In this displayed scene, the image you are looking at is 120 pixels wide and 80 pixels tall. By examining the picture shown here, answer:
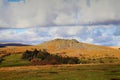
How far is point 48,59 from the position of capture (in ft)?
402

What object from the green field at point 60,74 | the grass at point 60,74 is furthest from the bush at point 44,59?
the grass at point 60,74

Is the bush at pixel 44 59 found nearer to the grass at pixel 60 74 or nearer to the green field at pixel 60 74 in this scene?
the green field at pixel 60 74

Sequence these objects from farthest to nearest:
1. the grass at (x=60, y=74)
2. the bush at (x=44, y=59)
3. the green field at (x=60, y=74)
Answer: the bush at (x=44, y=59)
the green field at (x=60, y=74)
the grass at (x=60, y=74)

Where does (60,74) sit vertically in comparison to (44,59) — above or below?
below

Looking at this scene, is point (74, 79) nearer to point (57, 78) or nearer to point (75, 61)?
point (57, 78)

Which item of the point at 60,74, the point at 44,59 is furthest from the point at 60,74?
the point at 44,59

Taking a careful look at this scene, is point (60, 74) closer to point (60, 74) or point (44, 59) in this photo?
point (60, 74)

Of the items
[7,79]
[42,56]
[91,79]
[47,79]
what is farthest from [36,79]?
[42,56]

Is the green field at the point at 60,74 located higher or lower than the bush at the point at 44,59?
lower

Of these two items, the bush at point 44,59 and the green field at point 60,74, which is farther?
the bush at point 44,59

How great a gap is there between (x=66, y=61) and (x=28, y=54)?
18.7m

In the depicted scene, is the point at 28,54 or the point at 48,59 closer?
the point at 48,59

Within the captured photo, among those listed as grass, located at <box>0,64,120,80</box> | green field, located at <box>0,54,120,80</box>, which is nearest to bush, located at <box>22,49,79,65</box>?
green field, located at <box>0,54,120,80</box>

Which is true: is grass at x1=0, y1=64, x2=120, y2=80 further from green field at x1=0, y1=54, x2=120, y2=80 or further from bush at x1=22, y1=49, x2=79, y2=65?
bush at x1=22, y1=49, x2=79, y2=65
